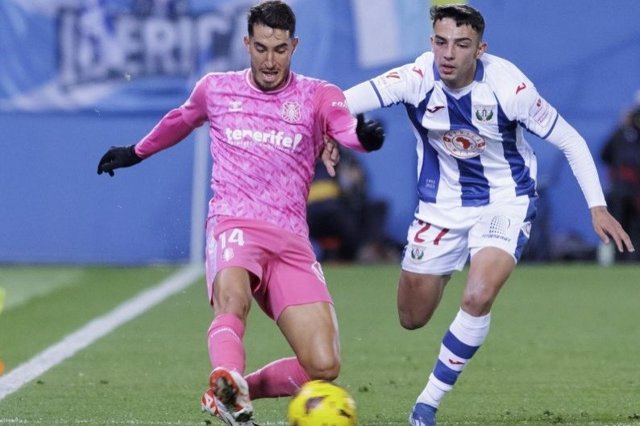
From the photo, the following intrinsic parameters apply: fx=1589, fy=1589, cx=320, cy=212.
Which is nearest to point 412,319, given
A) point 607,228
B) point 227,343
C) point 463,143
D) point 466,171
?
point 466,171

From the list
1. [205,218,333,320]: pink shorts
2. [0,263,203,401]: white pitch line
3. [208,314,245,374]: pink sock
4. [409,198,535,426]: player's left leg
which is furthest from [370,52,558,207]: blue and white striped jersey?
[0,263,203,401]: white pitch line

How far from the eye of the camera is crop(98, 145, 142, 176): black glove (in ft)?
26.8

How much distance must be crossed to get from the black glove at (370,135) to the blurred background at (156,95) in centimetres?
1137

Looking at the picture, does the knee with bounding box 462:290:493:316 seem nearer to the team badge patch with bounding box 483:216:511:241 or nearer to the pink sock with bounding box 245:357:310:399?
the team badge patch with bounding box 483:216:511:241

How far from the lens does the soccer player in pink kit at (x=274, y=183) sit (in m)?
7.38

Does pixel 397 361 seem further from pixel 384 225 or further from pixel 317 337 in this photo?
pixel 384 225

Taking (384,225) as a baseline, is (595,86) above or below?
above

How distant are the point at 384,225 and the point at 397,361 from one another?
27.0ft

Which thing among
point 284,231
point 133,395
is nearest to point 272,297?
point 284,231

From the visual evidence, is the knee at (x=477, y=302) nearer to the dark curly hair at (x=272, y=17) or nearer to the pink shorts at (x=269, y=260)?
the pink shorts at (x=269, y=260)

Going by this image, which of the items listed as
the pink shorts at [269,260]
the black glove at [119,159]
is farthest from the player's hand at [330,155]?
the black glove at [119,159]

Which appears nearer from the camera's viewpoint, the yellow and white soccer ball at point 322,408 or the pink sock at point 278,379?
the yellow and white soccer ball at point 322,408

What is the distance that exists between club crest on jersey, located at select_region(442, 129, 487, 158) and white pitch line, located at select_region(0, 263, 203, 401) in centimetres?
283

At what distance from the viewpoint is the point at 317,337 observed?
24.1ft
